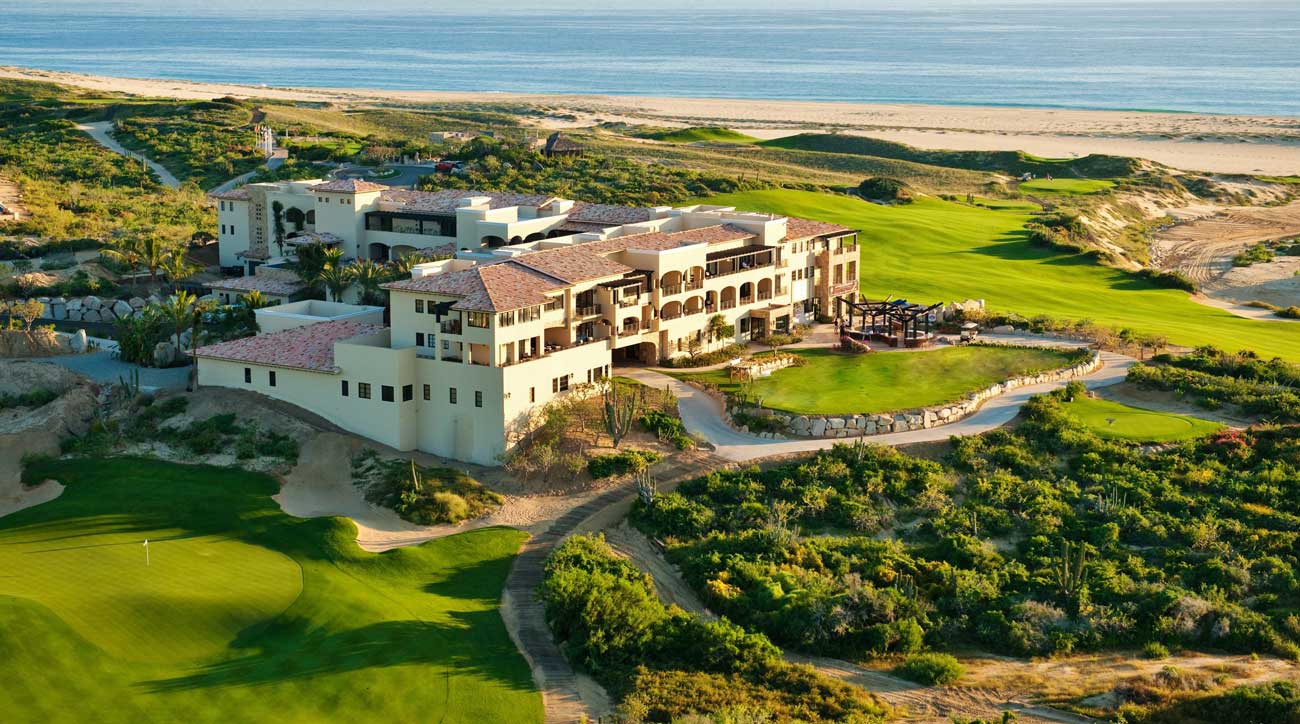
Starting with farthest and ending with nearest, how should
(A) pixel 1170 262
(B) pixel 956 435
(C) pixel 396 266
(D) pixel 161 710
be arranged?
(A) pixel 1170 262, (C) pixel 396 266, (B) pixel 956 435, (D) pixel 161 710

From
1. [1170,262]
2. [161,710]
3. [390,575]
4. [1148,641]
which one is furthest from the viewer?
[1170,262]

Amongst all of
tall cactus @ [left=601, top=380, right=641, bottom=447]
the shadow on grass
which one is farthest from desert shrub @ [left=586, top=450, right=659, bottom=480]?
the shadow on grass

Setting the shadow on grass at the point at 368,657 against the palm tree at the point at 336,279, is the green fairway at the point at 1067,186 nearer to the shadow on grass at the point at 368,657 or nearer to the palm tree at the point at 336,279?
the palm tree at the point at 336,279

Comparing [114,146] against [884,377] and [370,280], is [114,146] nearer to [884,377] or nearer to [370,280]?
[370,280]

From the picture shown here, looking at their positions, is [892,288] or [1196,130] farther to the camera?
[1196,130]

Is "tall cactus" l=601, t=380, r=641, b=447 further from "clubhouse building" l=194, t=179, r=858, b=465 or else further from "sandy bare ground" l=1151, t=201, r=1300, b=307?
"sandy bare ground" l=1151, t=201, r=1300, b=307

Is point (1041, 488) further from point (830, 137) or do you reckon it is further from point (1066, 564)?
point (830, 137)

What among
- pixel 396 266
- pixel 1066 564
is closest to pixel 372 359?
pixel 396 266
